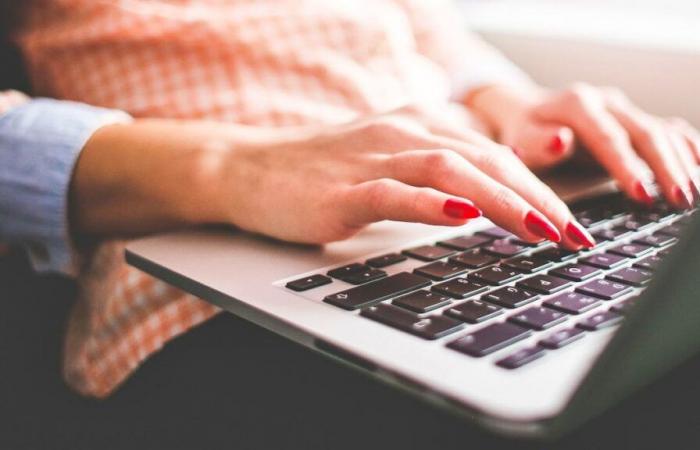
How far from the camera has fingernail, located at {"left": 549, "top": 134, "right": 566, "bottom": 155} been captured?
664 mm

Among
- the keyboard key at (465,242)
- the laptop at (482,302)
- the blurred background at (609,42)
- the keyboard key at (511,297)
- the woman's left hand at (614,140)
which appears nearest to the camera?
the laptop at (482,302)

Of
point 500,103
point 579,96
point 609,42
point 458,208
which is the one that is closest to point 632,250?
point 458,208

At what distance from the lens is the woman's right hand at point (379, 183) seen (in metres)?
0.47

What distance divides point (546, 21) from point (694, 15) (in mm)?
221

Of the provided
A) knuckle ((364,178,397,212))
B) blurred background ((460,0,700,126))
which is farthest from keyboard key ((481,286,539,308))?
blurred background ((460,0,700,126))

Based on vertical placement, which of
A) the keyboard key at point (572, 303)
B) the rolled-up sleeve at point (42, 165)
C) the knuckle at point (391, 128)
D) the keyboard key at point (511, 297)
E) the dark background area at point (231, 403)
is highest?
the knuckle at point (391, 128)

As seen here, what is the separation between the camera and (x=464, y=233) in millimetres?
546

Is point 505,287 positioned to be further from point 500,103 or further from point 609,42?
point 609,42

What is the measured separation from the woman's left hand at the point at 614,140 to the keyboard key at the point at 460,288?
246 millimetres

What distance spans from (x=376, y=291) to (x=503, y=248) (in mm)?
121

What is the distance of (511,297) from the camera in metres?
0.41

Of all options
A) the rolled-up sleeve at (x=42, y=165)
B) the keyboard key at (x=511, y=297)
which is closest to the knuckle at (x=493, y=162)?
the keyboard key at (x=511, y=297)

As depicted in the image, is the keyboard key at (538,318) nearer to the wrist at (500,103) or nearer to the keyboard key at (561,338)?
the keyboard key at (561,338)

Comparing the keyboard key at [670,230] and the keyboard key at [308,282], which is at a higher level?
the keyboard key at [670,230]
